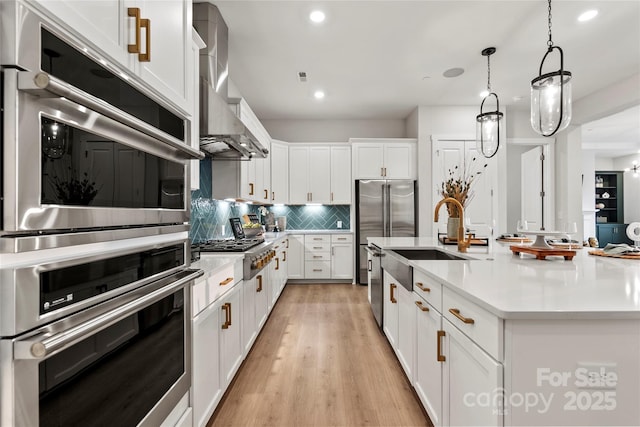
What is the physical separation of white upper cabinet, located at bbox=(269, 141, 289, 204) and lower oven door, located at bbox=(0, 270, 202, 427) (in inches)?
167

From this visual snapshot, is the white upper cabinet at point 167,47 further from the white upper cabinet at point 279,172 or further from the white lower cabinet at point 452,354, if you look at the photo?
the white upper cabinet at point 279,172

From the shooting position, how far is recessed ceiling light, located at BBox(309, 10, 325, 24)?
2.76 m

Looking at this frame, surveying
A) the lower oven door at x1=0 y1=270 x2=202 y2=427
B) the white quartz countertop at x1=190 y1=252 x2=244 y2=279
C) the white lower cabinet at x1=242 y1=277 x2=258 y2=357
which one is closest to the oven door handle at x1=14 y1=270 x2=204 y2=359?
the lower oven door at x1=0 y1=270 x2=202 y2=427

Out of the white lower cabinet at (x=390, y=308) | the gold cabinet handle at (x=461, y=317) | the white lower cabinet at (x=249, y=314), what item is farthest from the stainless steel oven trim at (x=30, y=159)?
the white lower cabinet at (x=390, y=308)

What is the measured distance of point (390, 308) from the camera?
2.66 metres

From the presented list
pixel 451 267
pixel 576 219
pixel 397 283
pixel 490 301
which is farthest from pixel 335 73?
pixel 576 219

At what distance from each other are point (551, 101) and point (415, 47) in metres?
1.69

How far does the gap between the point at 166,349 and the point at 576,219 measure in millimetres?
6436

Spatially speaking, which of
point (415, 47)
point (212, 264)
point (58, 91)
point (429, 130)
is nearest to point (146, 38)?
point (58, 91)

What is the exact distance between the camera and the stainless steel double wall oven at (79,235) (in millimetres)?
603

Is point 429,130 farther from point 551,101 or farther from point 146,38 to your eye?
point 146,38

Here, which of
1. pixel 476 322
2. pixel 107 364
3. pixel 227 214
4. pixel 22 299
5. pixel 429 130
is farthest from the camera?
pixel 429 130

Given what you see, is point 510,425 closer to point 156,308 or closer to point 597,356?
point 597,356

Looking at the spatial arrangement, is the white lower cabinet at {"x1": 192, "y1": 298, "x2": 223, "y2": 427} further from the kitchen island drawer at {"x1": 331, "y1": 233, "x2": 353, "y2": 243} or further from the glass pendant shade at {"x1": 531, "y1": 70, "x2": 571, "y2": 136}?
the kitchen island drawer at {"x1": 331, "y1": 233, "x2": 353, "y2": 243}
